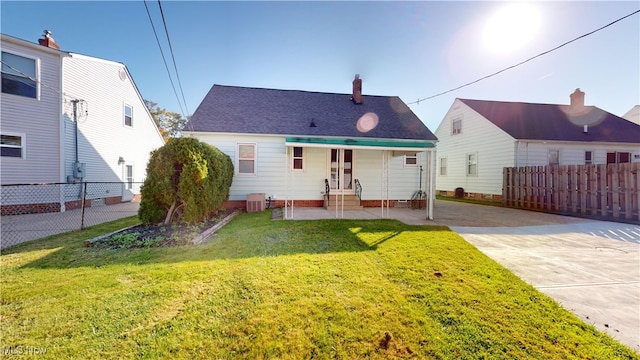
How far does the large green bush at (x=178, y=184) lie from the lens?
6.04 metres

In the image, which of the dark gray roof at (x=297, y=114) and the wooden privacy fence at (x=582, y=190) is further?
the dark gray roof at (x=297, y=114)

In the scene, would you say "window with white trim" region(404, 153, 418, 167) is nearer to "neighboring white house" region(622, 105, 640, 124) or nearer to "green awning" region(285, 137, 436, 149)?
"green awning" region(285, 137, 436, 149)

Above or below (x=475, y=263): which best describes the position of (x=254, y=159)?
above

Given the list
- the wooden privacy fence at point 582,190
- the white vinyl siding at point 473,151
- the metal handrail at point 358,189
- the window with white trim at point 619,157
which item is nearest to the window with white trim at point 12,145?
the metal handrail at point 358,189

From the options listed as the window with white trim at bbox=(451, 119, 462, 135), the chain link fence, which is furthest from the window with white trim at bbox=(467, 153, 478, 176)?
the chain link fence

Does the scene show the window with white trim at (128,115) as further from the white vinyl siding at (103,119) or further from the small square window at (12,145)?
the small square window at (12,145)

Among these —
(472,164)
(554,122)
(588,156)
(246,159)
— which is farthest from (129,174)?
(588,156)

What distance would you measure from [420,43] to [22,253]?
13.4 meters

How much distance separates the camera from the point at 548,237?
6.15 meters

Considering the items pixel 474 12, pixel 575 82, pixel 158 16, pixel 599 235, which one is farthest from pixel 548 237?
pixel 575 82

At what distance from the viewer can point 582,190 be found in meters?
9.44

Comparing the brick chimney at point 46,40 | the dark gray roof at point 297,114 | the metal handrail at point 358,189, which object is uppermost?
the brick chimney at point 46,40

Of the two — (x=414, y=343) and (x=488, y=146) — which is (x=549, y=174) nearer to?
(x=488, y=146)

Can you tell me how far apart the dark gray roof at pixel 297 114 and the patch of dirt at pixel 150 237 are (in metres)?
4.82
